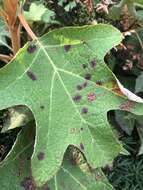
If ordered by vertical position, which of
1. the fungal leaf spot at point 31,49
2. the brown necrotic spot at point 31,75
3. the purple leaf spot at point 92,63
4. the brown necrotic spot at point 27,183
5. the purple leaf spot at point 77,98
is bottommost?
the brown necrotic spot at point 27,183

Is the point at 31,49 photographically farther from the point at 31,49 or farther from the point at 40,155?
the point at 40,155

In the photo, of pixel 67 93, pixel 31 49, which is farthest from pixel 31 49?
pixel 67 93

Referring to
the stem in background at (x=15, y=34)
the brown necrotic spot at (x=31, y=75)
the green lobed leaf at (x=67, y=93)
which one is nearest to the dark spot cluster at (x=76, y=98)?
the green lobed leaf at (x=67, y=93)

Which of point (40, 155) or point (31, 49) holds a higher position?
point (31, 49)

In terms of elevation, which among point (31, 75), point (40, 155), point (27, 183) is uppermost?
point (31, 75)

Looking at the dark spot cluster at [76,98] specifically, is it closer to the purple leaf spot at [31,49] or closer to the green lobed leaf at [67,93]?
the green lobed leaf at [67,93]

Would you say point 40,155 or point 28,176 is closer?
point 40,155
